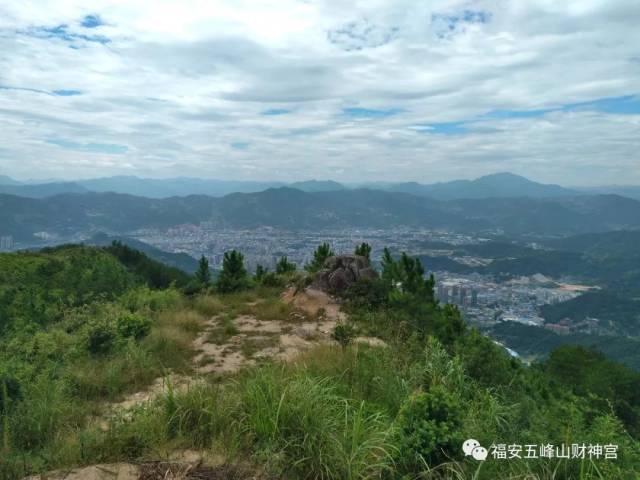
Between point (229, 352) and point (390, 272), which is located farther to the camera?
point (390, 272)

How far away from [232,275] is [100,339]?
7877 millimetres

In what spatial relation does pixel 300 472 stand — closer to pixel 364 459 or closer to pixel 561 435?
pixel 364 459

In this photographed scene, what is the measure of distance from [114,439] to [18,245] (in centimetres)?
21350

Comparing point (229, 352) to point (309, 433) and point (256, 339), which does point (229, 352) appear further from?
point (309, 433)

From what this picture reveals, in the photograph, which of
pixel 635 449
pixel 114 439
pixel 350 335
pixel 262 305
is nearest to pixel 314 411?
pixel 114 439

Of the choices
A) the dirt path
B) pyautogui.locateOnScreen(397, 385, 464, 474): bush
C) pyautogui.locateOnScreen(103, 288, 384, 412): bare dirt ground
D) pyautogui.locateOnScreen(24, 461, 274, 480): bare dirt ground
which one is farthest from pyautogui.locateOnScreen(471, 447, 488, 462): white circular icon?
the dirt path

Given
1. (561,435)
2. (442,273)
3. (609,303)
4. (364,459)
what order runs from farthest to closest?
1. (442,273)
2. (609,303)
3. (561,435)
4. (364,459)

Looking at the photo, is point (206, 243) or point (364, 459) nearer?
point (364, 459)

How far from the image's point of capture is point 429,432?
11.0 ft

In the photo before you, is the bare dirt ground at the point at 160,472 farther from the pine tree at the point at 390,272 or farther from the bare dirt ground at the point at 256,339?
the pine tree at the point at 390,272

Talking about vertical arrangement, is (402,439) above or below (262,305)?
above

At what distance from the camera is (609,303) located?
317 ft

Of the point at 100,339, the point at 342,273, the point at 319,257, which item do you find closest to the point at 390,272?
the point at 342,273

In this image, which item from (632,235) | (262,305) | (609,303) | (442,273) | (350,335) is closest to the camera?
(350,335)
